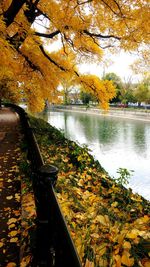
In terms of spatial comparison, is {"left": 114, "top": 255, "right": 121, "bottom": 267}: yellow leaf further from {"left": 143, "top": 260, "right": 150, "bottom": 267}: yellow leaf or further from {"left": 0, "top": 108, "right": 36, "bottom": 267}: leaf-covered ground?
{"left": 0, "top": 108, "right": 36, "bottom": 267}: leaf-covered ground

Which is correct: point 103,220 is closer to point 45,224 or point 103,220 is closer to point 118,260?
point 118,260

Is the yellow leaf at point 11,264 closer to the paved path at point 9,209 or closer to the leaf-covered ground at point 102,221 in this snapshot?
the paved path at point 9,209

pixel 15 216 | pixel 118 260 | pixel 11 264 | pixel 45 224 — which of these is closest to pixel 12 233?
pixel 15 216

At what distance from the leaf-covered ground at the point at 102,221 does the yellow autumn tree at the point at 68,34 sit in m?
3.28

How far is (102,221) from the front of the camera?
331 cm

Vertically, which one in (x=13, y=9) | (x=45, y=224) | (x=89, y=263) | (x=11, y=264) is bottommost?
(x=11, y=264)

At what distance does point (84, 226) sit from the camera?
3.32m

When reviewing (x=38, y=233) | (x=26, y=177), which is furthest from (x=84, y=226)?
(x=26, y=177)

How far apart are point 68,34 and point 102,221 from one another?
797 centimetres

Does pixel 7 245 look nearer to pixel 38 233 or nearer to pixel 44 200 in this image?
pixel 38 233

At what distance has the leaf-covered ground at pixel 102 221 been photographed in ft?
8.53

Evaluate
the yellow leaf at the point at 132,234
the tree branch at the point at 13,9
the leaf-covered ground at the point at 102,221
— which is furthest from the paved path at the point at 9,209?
the tree branch at the point at 13,9

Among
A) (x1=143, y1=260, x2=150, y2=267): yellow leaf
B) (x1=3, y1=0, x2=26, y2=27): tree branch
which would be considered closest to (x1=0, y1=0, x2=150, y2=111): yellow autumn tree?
(x1=3, y1=0, x2=26, y2=27): tree branch

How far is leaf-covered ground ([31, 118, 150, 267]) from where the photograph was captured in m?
2.60
